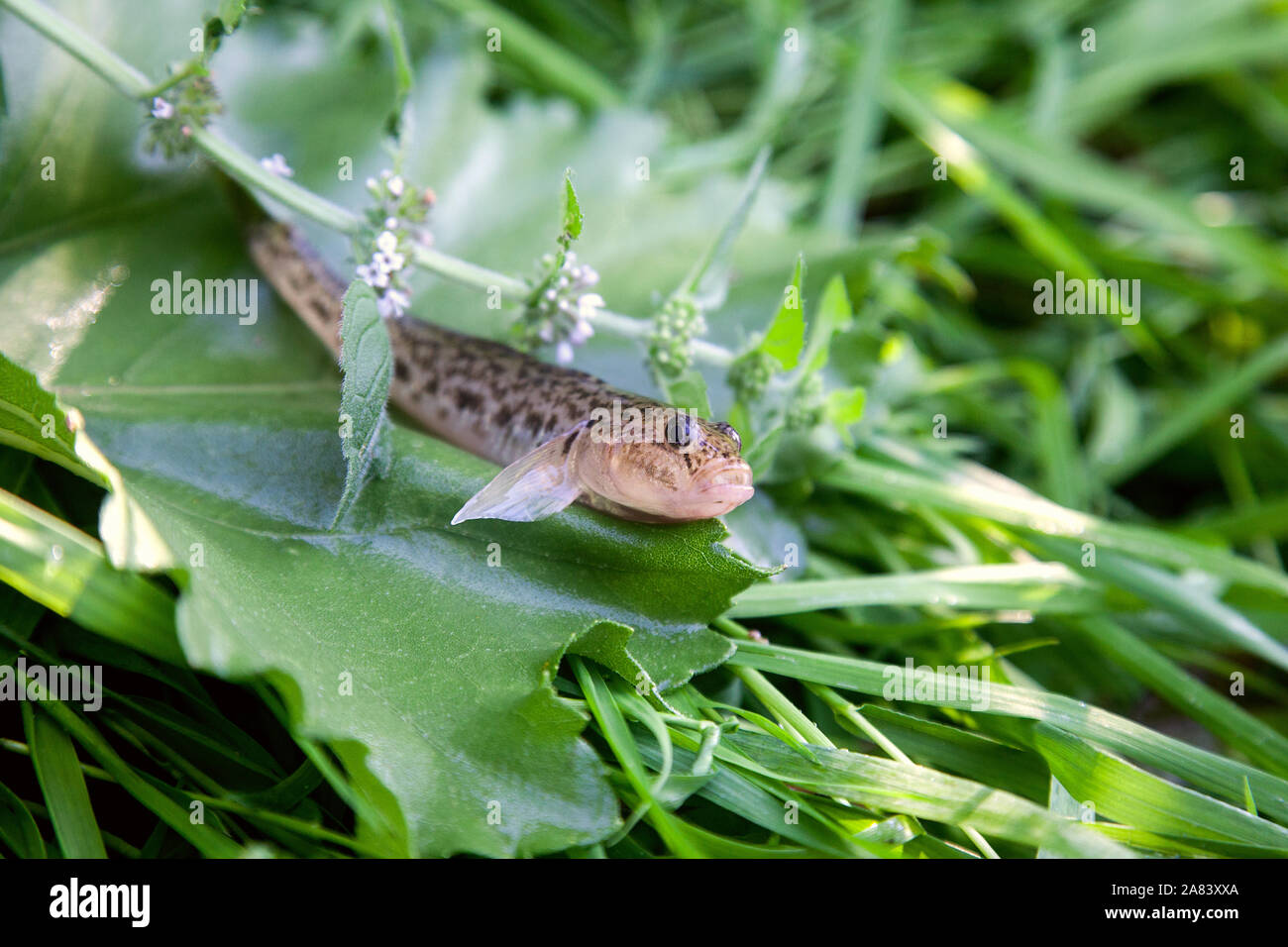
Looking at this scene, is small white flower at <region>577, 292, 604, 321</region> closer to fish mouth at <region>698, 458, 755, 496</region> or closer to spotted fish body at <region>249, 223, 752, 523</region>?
spotted fish body at <region>249, 223, 752, 523</region>

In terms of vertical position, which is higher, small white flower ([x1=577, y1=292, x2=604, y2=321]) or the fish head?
small white flower ([x1=577, y1=292, x2=604, y2=321])

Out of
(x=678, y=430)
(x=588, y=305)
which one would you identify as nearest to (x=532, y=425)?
(x=588, y=305)

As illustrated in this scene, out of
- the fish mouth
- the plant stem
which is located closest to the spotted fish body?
the fish mouth

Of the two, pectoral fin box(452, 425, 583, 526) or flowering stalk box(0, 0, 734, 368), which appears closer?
pectoral fin box(452, 425, 583, 526)

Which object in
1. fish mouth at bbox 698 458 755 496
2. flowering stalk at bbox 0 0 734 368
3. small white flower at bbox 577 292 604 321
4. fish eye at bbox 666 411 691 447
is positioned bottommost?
fish mouth at bbox 698 458 755 496

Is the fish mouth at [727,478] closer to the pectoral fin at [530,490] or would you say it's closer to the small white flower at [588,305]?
the pectoral fin at [530,490]

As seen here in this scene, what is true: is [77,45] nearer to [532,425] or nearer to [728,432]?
[532,425]

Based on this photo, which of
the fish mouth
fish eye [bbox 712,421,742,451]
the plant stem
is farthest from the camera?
the plant stem
